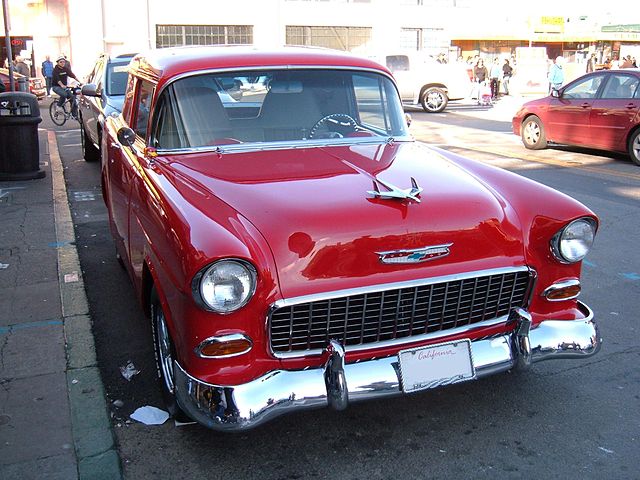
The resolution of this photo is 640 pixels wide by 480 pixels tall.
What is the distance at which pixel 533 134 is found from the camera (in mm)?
13633

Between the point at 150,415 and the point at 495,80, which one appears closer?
the point at 150,415

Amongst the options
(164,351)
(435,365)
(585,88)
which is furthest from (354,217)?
(585,88)

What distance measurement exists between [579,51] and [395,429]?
43387mm

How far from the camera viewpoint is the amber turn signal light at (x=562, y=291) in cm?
361

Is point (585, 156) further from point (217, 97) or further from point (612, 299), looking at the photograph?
point (217, 97)

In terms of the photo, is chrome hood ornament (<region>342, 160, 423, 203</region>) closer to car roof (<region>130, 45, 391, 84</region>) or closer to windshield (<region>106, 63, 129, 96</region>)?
car roof (<region>130, 45, 391, 84</region>)

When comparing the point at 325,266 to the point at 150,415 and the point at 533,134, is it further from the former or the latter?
the point at 533,134

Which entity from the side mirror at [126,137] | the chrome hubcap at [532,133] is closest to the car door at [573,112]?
the chrome hubcap at [532,133]

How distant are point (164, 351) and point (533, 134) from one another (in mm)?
11350

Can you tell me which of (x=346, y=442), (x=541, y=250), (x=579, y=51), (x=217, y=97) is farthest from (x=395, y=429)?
(x=579, y=51)

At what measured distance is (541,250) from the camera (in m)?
3.54

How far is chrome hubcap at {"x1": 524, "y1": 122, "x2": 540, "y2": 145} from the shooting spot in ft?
44.4

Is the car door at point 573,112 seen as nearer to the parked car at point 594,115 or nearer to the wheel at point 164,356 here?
the parked car at point 594,115

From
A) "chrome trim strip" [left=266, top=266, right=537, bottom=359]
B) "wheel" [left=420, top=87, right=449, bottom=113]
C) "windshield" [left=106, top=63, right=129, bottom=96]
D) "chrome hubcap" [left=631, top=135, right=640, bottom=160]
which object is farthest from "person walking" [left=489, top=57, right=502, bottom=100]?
"chrome trim strip" [left=266, top=266, right=537, bottom=359]
